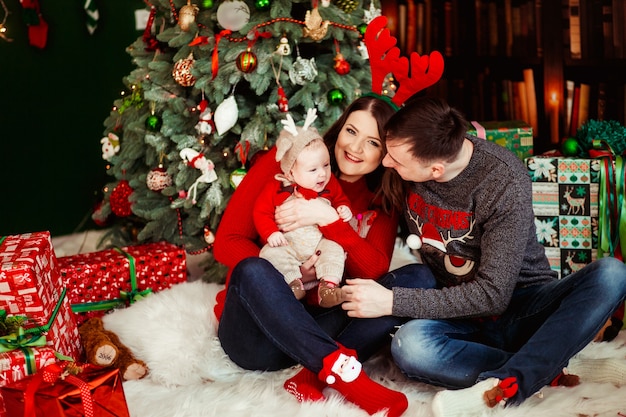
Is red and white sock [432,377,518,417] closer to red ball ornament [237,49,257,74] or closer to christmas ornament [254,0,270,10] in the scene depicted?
red ball ornament [237,49,257,74]

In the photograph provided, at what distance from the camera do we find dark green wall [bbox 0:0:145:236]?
3639 mm


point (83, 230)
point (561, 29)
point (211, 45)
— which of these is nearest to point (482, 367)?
point (211, 45)

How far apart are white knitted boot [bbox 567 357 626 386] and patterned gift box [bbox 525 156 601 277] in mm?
547

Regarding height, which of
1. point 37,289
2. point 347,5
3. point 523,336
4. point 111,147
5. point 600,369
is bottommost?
point 600,369

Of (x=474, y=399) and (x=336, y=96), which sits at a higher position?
A: (x=336, y=96)

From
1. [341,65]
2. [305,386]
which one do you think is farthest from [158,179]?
[305,386]

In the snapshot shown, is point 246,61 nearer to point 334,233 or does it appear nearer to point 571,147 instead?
point 334,233

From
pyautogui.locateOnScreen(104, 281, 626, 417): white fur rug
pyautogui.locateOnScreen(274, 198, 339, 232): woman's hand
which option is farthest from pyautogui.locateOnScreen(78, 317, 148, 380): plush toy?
pyautogui.locateOnScreen(274, 198, 339, 232): woman's hand

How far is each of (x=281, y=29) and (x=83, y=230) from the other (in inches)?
77.1

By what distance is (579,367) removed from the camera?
203 cm

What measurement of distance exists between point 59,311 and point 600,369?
157cm

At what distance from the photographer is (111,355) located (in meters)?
2.19

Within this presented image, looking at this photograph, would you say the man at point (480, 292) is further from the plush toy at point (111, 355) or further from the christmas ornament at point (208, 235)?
the christmas ornament at point (208, 235)

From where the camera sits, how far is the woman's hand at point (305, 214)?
80.9 inches
